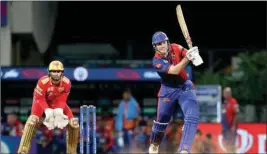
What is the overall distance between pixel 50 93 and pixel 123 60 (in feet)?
38.4

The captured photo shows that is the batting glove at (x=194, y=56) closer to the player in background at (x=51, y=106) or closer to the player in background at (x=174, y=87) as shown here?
the player in background at (x=174, y=87)

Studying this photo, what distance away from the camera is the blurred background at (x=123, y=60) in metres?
21.8

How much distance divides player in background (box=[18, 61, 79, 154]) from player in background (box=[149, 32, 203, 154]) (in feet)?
5.12

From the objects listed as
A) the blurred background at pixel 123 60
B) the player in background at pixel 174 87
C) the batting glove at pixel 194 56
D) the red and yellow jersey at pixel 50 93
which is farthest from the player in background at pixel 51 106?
the blurred background at pixel 123 60

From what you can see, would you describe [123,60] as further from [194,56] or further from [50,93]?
[194,56]

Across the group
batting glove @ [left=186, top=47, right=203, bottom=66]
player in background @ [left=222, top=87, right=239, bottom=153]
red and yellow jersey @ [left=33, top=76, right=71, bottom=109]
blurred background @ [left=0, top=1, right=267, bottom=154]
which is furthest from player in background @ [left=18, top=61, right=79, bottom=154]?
player in background @ [left=222, top=87, right=239, bottom=153]

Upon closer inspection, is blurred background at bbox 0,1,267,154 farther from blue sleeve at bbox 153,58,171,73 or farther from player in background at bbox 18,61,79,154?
blue sleeve at bbox 153,58,171,73

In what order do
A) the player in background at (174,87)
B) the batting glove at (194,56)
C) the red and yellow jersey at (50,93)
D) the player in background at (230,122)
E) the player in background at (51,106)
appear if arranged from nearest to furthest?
the batting glove at (194,56) → the player in background at (174,87) → the player in background at (51,106) → the red and yellow jersey at (50,93) → the player in background at (230,122)

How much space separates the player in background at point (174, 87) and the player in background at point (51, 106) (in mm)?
1561

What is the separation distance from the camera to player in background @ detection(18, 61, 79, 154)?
13.3 metres

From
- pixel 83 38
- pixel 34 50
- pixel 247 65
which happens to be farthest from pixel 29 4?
pixel 247 65

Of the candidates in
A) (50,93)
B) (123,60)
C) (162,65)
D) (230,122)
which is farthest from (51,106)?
(123,60)

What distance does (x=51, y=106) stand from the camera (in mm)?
13531

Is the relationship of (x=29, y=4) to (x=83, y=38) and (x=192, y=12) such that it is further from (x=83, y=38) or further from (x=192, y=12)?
(x=192, y=12)
